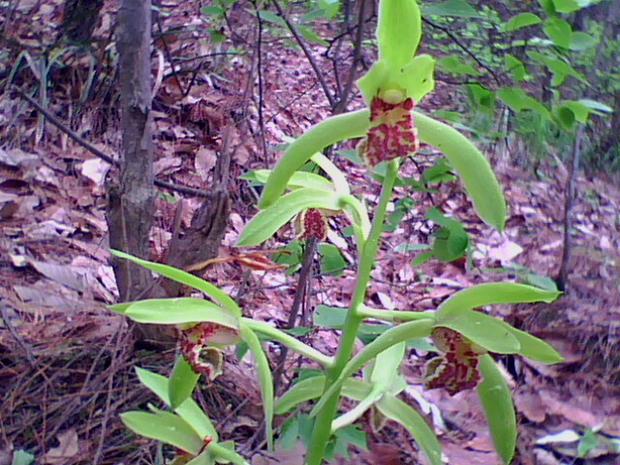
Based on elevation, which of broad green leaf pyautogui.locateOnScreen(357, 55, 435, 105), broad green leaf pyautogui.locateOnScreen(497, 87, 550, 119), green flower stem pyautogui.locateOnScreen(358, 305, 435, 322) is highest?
broad green leaf pyautogui.locateOnScreen(357, 55, 435, 105)

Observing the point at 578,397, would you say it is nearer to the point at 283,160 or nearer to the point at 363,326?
the point at 363,326

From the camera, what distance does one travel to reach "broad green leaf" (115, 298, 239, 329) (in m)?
0.89

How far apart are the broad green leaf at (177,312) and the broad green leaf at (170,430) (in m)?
0.28

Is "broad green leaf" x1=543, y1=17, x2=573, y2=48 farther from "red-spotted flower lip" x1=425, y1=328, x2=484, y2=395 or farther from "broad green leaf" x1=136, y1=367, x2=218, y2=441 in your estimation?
"broad green leaf" x1=136, y1=367, x2=218, y2=441

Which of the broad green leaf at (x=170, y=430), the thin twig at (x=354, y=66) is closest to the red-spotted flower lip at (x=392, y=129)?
the broad green leaf at (x=170, y=430)

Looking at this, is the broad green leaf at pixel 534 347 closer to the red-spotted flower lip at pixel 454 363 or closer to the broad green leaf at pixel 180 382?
the red-spotted flower lip at pixel 454 363

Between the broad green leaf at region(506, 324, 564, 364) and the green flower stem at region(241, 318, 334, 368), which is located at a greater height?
the broad green leaf at region(506, 324, 564, 364)

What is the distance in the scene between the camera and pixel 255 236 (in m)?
1.01

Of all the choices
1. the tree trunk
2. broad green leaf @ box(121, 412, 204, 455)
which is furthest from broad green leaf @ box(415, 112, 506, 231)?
the tree trunk

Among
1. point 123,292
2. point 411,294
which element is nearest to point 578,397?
point 411,294

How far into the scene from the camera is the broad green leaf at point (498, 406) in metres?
0.99

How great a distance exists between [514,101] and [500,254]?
1.48m

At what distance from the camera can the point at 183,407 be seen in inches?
46.5

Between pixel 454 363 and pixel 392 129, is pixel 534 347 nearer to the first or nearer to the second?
pixel 454 363
